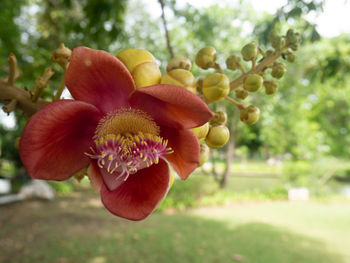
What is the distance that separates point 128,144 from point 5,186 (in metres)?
13.4

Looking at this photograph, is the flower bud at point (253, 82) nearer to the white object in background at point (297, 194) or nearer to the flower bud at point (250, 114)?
the flower bud at point (250, 114)

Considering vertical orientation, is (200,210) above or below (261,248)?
below

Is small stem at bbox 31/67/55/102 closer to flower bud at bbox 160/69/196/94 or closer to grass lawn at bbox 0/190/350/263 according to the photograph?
flower bud at bbox 160/69/196/94

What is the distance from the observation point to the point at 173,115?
0.69 m

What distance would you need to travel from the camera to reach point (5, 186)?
12.2 metres

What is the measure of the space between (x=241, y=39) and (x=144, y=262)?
31.0ft

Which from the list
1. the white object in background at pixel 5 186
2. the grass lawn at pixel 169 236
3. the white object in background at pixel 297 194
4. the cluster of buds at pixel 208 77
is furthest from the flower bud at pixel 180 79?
the white object in background at pixel 297 194

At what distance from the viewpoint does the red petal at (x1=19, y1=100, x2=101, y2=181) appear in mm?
605

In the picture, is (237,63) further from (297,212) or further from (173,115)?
(297,212)

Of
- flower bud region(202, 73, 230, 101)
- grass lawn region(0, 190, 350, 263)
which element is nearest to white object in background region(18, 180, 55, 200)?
grass lawn region(0, 190, 350, 263)

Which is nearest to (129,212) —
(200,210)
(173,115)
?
(173,115)

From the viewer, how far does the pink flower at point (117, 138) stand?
2.18 ft

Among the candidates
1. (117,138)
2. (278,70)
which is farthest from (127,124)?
(278,70)

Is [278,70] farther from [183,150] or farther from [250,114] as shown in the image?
[183,150]
